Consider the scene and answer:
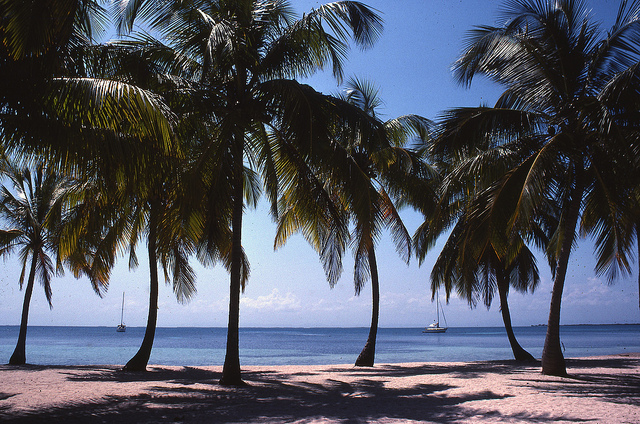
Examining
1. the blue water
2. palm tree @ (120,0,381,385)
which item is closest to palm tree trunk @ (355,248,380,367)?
palm tree @ (120,0,381,385)

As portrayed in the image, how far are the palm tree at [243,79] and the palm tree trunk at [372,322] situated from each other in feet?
19.5

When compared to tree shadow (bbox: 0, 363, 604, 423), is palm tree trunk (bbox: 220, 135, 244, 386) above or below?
above

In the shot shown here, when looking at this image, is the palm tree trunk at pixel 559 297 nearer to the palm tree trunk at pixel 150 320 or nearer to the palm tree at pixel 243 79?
the palm tree at pixel 243 79

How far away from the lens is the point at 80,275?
624 inches

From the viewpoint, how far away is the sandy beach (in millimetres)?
5918

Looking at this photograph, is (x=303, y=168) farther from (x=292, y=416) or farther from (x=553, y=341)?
(x=553, y=341)

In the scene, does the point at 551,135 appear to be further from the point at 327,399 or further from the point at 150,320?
the point at 150,320

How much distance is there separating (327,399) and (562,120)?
6977mm

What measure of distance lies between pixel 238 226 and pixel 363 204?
8.29ft

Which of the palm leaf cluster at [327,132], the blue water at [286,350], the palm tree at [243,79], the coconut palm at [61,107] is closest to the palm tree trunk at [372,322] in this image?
the palm leaf cluster at [327,132]

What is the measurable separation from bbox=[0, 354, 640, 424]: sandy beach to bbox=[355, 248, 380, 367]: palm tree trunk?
3.89 m

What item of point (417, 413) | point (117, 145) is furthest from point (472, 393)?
point (117, 145)

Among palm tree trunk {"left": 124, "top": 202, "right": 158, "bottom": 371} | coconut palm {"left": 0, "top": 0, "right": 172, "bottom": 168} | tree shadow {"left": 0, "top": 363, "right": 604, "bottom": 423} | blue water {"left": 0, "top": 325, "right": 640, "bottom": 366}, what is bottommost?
blue water {"left": 0, "top": 325, "right": 640, "bottom": 366}

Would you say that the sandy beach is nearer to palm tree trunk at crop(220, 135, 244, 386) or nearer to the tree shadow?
the tree shadow
